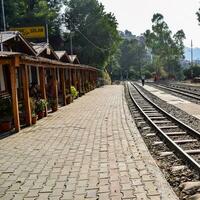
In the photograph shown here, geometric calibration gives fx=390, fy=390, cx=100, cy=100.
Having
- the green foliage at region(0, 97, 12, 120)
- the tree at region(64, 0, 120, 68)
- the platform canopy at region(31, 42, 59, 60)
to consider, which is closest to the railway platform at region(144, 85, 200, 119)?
the green foliage at region(0, 97, 12, 120)

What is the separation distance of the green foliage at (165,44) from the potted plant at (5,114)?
8601cm

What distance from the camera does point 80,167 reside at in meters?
7.50

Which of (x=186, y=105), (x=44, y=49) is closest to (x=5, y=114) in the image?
(x=186, y=105)

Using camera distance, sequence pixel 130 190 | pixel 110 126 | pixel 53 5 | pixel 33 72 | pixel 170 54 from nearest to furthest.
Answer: pixel 130 190
pixel 110 126
pixel 33 72
pixel 53 5
pixel 170 54

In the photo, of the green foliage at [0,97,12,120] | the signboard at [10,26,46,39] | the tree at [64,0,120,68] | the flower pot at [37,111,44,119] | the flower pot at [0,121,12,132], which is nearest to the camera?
the flower pot at [0,121,12,132]

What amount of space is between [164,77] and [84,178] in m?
89.7

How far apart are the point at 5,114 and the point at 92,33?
4840 centimetres

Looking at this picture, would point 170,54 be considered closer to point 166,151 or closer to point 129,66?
point 129,66

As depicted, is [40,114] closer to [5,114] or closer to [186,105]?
[5,114]

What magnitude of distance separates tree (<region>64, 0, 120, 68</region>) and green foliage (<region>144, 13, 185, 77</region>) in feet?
121

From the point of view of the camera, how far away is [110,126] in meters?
13.2

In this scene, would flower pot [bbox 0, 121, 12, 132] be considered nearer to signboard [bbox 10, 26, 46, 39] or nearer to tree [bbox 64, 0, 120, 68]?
signboard [bbox 10, 26, 46, 39]

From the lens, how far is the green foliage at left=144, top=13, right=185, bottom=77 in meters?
100

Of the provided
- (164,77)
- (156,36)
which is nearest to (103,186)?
(164,77)
